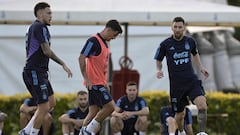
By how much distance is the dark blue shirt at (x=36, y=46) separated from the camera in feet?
49.7

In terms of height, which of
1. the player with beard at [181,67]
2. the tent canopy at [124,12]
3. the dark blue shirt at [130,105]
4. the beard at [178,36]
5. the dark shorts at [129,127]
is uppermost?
the tent canopy at [124,12]

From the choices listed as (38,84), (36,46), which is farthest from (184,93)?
(36,46)

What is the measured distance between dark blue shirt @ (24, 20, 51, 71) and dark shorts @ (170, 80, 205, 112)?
2216 mm

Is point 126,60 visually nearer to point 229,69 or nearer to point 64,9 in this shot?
point 64,9

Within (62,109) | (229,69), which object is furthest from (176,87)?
(229,69)

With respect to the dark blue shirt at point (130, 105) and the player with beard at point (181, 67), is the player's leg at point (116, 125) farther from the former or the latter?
the player with beard at point (181, 67)

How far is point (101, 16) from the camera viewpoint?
20.0m

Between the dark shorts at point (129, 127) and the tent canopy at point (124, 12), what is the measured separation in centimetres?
215

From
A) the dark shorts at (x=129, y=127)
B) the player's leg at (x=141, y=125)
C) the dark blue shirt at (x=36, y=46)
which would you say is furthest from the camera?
the dark shorts at (x=129, y=127)

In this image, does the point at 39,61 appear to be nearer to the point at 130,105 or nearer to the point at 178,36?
the point at 178,36

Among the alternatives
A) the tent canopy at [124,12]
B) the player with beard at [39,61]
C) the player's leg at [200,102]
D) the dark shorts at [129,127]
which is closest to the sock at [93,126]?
the player with beard at [39,61]

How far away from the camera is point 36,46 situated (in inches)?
600

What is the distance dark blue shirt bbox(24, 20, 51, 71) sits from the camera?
49.7ft

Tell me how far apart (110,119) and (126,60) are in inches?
92.0
